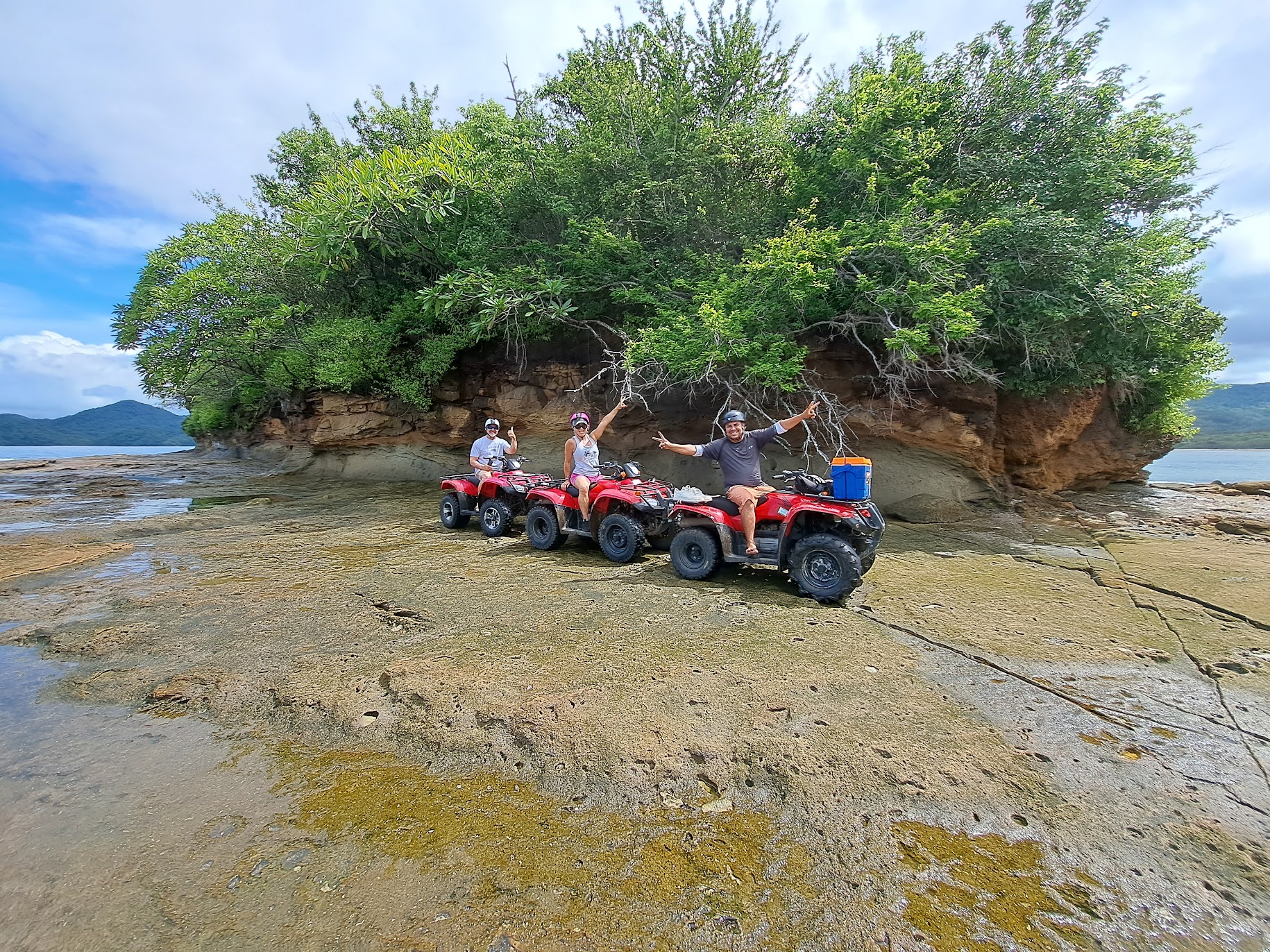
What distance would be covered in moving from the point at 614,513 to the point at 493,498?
93.6 inches

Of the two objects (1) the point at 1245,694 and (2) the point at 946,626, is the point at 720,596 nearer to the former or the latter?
(2) the point at 946,626

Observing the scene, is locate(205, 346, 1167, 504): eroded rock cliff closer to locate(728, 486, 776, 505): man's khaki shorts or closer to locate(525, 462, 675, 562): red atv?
locate(525, 462, 675, 562): red atv

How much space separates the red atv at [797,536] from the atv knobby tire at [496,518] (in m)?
3.07

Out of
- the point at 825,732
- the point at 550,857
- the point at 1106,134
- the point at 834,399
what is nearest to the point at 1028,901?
the point at 825,732

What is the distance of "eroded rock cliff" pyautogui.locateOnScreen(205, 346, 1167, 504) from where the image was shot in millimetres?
9477

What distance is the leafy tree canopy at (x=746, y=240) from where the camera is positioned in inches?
310

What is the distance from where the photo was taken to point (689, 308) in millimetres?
9297

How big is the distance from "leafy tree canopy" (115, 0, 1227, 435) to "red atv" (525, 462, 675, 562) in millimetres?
2783

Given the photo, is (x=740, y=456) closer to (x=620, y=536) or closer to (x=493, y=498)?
(x=620, y=536)

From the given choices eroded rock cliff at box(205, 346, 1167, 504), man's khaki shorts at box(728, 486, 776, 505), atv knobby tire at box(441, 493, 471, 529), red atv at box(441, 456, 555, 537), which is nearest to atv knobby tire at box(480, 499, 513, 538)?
red atv at box(441, 456, 555, 537)

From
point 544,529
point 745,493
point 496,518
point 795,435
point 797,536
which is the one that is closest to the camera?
point 797,536

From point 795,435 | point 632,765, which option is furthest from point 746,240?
point 632,765

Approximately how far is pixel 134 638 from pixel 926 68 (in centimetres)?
1259

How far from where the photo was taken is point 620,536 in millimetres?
6262
